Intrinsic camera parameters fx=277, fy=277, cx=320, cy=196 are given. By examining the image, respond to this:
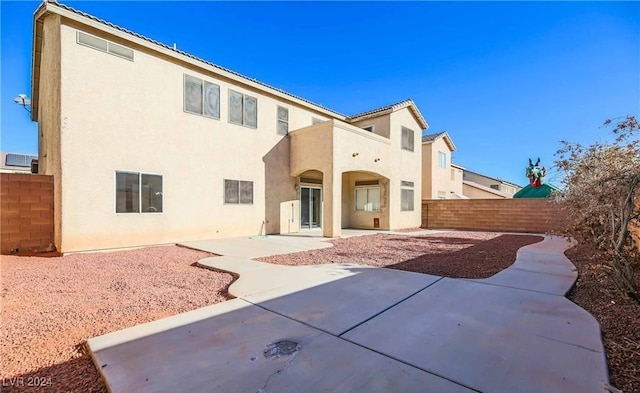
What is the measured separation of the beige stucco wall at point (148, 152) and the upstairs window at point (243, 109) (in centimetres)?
24

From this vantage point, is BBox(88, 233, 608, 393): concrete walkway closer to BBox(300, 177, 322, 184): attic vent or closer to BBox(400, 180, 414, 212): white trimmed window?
BBox(300, 177, 322, 184): attic vent

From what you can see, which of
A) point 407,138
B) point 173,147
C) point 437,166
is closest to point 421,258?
point 173,147

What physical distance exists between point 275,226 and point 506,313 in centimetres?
1090

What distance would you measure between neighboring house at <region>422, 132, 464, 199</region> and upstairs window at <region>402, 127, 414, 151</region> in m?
5.68

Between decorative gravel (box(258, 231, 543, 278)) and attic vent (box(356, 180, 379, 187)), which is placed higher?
attic vent (box(356, 180, 379, 187))

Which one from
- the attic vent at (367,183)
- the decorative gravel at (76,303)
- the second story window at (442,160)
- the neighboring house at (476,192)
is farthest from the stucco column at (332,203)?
the neighboring house at (476,192)

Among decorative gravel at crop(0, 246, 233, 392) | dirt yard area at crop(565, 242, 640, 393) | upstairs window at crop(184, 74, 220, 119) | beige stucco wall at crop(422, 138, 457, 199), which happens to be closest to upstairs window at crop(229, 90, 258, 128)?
upstairs window at crop(184, 74, 220, 119)

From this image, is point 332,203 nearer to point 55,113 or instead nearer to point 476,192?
point 55,113

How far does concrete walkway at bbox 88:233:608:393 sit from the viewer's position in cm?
232

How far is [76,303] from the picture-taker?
4.37m

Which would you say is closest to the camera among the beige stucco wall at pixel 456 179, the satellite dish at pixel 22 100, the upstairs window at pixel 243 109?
the upstairs window at pixel 243 109

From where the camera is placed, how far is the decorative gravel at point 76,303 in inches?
102

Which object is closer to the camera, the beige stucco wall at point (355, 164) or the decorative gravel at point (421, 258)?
the decorative gravel at point (421, 258)

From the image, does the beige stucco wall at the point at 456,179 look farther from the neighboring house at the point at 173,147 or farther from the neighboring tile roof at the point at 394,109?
the neighboring house at the point at 173,147
